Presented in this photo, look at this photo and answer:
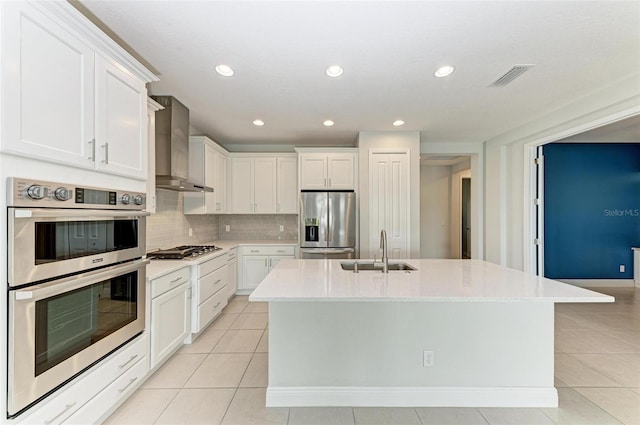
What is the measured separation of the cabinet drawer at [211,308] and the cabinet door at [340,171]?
2.17 meters

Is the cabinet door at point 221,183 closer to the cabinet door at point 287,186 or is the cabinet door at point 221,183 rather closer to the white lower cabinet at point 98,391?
the cabinet door at point 287,186

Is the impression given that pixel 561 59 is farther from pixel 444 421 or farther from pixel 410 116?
pixel 444 421

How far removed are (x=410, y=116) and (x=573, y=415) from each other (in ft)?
10.3

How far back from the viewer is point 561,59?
2.25 meters

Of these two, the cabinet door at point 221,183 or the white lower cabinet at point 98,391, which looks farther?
the cabinet door at point 221,183

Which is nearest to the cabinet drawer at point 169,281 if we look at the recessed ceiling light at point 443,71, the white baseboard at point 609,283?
the recessed ceiling light at point 443,71

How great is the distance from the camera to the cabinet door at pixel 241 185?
15.7ft

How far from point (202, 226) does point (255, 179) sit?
1131 mm

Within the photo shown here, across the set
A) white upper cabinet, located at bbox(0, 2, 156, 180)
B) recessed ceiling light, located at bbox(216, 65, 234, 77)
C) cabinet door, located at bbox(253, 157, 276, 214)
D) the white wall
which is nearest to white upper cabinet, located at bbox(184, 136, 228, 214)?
cabinet door, located at bbox(253, 157, 276, 214)

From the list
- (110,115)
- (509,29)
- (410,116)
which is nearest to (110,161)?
(110,115)

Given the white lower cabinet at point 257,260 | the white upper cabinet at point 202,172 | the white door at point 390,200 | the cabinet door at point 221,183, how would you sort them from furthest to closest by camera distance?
the white lower cabinet at point 257,260 → the cabinet door at point 221,183 → the white door at point 390,200 → the white upper cabinet at point 202,172

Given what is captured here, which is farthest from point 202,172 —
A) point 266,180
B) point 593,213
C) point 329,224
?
point 593,213

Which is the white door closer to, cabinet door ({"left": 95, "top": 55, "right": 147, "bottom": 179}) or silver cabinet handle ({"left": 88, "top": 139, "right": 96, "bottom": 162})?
cabinet door ({"left": 95, "top": 55, "right": 147, "bottom": 179})

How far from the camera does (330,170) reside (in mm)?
4422
